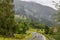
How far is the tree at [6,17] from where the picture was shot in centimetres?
1727

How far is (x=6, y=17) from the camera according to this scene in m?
17.5

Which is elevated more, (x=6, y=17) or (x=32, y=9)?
(x=32, y=9)

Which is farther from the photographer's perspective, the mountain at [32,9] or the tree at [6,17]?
the mountain at [32,9]

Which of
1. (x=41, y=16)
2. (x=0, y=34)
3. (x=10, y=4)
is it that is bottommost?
Answer: (x=0, y=34)

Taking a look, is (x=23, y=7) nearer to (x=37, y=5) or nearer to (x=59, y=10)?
(x=37, y=5)

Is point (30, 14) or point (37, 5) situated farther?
point (30, 14)

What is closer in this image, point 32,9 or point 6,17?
point 6,17

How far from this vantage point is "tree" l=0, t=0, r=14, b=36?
17266 millimetres

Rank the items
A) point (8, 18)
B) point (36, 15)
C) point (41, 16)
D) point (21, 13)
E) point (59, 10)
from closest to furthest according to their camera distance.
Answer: point (59, 10) < point (8, 18) < point (41, 16) < point (36, 15) < point (21, 13)

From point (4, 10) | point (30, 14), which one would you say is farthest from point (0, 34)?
point (30, 14)

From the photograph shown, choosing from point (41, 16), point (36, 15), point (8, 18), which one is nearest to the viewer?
point (8, 18)

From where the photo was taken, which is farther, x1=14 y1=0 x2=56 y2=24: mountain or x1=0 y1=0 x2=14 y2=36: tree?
x1=14 y1=0 x2=56 y2=24: mountain

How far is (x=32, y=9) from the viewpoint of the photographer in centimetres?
2209

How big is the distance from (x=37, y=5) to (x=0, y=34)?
5.48 metres
